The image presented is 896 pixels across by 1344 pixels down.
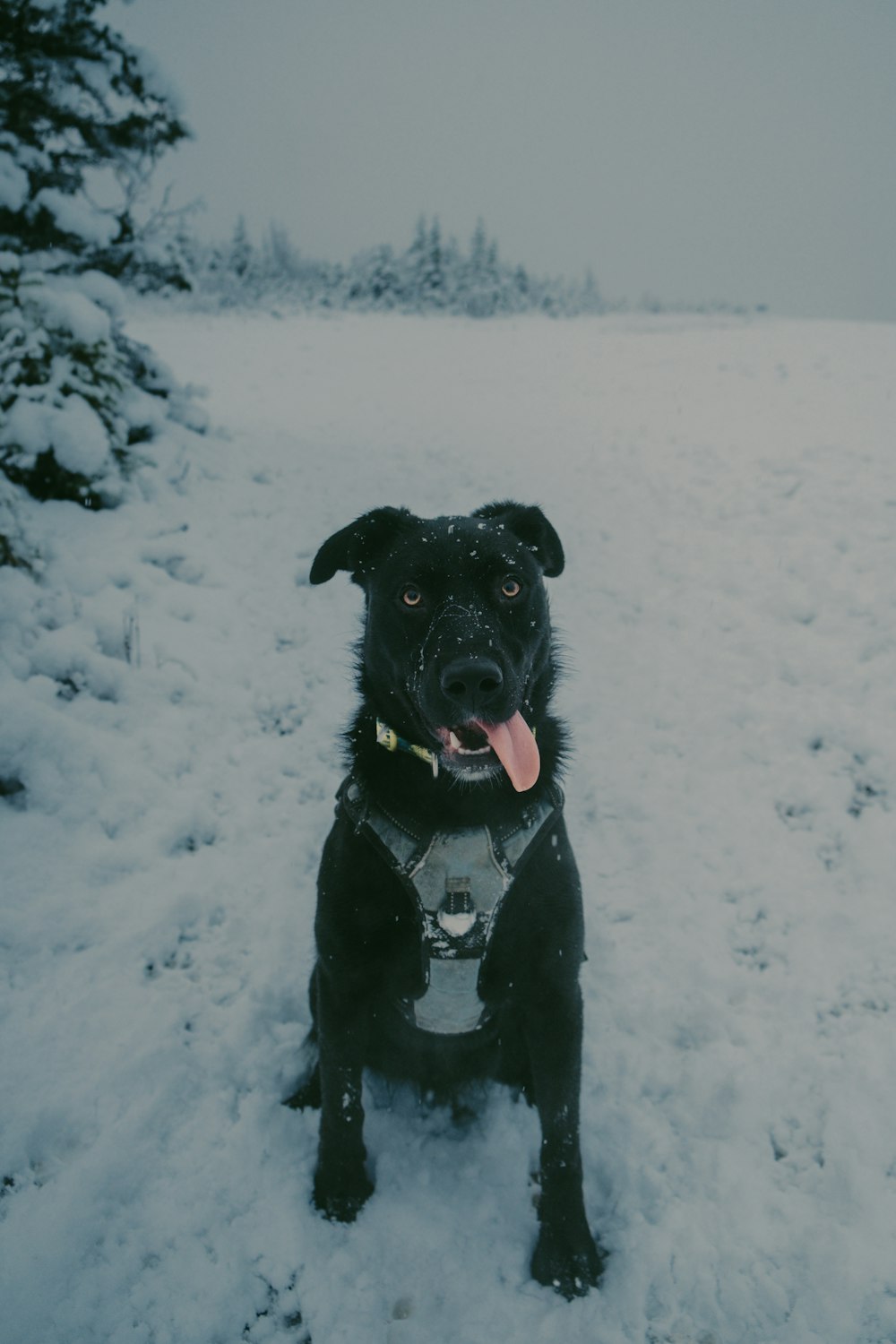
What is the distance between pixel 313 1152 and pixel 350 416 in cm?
1190

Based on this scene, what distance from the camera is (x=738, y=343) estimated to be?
56.0 ft

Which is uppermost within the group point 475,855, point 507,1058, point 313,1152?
point 475,855

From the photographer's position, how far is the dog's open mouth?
2287 mm

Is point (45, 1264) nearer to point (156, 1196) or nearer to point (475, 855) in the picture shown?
point (156, 1196)

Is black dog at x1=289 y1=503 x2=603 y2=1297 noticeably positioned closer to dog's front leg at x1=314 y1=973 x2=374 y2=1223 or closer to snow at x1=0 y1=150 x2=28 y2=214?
dog's front leg at x1=314 y1=973 x2=374 y2=1223

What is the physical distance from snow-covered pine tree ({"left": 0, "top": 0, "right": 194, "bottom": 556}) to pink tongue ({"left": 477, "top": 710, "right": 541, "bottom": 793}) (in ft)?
17.4

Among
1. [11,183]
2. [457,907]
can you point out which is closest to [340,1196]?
[457,907]

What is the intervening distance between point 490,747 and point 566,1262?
1900mm

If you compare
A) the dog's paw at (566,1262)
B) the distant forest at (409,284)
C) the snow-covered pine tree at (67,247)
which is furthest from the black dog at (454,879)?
the distant forest at (409,284)

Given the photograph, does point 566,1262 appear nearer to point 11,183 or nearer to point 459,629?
point 459,629

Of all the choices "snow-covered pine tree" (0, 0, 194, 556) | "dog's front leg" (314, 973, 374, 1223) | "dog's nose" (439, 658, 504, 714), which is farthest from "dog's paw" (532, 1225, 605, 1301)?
"snow-covered pine tree" (0, 0, 194, 556)

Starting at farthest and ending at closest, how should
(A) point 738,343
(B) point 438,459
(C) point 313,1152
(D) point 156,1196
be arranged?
(A) point 738,343 → (B) point 438,459 → (C) point 313,1152 → (D) point 156,1196

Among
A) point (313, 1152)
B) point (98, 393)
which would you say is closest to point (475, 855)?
point (313, 1152)

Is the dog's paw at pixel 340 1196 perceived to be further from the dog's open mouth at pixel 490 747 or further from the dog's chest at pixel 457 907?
the dog's open mouth at pixel 490 747
